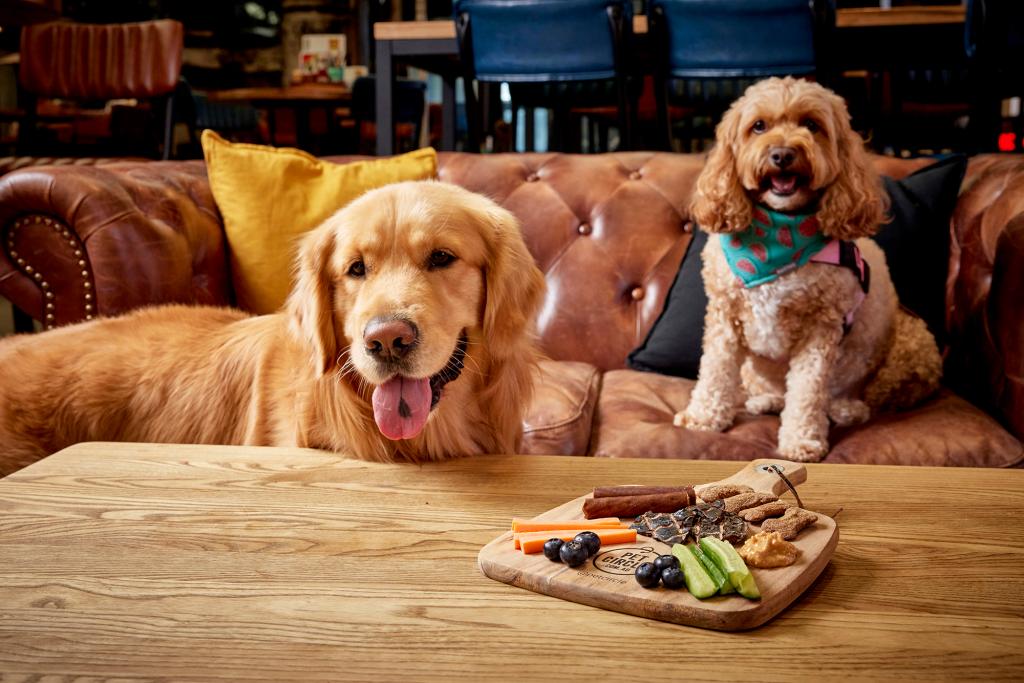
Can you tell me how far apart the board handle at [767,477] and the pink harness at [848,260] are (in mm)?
1073

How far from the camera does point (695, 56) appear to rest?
4.18 m

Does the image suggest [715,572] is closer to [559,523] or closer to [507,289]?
[559,523]

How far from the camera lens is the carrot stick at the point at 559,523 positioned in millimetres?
1138

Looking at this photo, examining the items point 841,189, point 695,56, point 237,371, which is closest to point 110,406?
point 237,371

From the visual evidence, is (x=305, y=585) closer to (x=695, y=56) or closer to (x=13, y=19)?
(x=695, y=56)

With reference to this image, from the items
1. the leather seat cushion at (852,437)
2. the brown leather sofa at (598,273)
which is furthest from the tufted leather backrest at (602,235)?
the leather seat cushion at (852,437)

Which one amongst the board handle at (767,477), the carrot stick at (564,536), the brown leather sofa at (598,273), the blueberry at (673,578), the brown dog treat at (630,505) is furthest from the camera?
the brown leather sofa at (598,273)

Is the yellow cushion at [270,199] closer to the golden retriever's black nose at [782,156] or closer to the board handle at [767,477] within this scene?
the golden retriever's black nose at [782,156]

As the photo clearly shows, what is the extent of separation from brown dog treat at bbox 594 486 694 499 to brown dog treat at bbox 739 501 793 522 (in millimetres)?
93

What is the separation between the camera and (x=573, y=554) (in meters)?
1.03

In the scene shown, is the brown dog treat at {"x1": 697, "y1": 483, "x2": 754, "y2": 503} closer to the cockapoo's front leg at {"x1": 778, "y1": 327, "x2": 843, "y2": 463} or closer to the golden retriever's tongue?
the golden retriever's tongue

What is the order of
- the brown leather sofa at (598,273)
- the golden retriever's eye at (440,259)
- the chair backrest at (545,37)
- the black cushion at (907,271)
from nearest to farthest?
the golden retriever's eye at (440,259), the brown leather sofa at (598,273), the black cushion at (907,271), the chair backrest at (545,37)

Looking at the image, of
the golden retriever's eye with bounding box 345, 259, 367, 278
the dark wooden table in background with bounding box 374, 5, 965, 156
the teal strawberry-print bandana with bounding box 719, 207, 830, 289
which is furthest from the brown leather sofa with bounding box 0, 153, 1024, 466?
Answer: the dark wooden table in background with bounding box 374, 5, 965, 156

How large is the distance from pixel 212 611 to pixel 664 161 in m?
2.40
